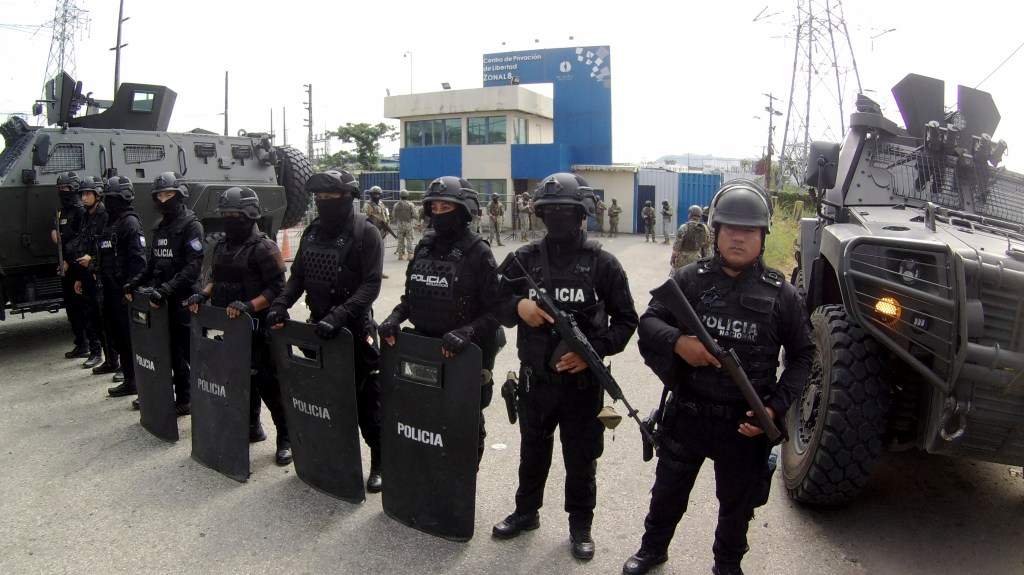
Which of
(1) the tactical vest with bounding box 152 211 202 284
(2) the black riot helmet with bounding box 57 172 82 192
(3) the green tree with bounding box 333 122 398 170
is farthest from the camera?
(3) the green tree with bounding box 333 122 398 170

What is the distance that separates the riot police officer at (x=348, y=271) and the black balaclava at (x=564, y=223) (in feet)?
4.15

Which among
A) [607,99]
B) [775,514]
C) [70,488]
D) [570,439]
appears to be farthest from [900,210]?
[607,99]

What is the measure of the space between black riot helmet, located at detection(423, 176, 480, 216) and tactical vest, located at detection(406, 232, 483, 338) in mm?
172

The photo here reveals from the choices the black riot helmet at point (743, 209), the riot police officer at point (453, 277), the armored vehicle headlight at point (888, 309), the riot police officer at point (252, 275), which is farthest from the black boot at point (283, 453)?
the armored vehicle headlight at point (888, 309)

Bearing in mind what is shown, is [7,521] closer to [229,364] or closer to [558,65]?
[229,364]

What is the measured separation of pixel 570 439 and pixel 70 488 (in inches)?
122

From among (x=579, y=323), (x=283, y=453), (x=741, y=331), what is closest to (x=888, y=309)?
(x=741, y=331)

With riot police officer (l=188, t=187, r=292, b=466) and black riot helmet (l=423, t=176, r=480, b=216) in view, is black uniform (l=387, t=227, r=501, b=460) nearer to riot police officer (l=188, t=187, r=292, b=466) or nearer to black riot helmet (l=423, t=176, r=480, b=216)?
black riot helmet (l=423, t=176, r=480, b=216)

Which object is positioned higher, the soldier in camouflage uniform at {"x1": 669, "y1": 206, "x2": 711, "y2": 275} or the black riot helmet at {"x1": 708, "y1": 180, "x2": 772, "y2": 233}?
the black riot helmet at {"x1": 708, "y1": 180, "x2": 772, "y2": 233}

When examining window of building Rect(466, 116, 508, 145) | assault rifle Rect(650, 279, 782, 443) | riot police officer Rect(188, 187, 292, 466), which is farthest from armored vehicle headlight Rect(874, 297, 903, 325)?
window of building Rect(466, 116, 508, 145)

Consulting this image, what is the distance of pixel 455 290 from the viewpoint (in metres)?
3.53

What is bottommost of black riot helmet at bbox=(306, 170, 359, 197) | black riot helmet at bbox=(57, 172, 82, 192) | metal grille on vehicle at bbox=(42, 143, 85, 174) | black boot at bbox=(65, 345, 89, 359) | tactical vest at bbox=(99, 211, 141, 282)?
black boot at bbox=(65, 345, 89, 359)

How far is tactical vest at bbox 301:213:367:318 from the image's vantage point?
402 centimetres

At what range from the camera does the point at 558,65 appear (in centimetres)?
2889
